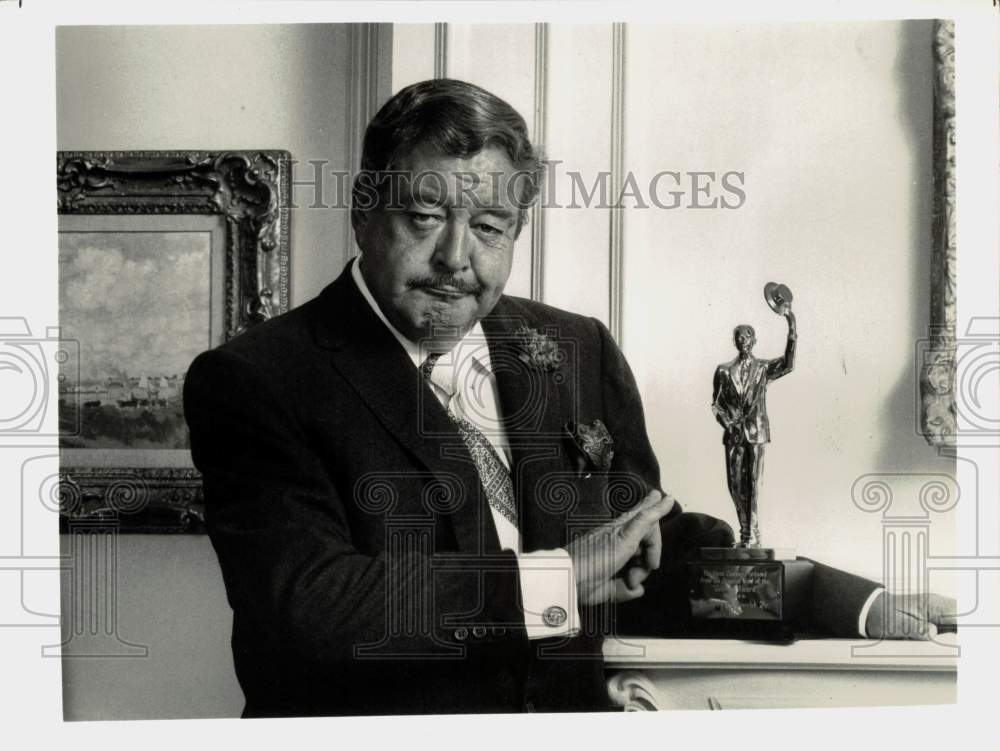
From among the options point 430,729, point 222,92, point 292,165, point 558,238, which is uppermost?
point 222,92

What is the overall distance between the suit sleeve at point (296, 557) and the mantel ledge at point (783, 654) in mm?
335

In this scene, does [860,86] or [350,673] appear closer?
[350,673]

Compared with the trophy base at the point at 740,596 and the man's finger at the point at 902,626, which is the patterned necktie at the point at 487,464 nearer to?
the trophy base at the point at 740,596

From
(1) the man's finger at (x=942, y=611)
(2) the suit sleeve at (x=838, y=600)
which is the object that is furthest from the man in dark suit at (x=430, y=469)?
(1) the man's finger at (x=942, y=611)

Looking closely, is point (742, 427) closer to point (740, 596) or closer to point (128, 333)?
point (740, 596)

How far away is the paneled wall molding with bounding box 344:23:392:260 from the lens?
2666 millimetres

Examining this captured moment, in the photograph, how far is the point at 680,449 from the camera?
2.74 metres

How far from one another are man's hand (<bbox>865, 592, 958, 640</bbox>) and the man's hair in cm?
139

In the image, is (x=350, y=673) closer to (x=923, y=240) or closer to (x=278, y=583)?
(x=278, y=583)

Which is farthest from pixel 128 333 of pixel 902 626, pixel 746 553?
pixel 902 626

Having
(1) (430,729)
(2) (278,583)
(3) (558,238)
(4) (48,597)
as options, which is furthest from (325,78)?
(1) (430,729)

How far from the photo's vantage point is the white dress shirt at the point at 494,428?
264cm

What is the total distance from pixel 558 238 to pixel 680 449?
62 centimetres

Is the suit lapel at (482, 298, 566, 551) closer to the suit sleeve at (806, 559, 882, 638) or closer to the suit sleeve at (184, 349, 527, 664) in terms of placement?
the suit sleeve at (184, 349, 527, 664)
